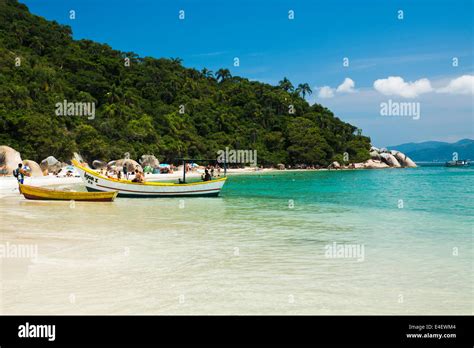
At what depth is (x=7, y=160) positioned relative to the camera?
4378cm

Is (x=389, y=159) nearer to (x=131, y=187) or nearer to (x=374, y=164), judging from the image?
(x=374, y=164)

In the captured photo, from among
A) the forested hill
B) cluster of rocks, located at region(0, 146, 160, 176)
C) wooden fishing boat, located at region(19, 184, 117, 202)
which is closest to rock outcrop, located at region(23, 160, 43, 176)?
cluster of rocks, located at region(0, 146, 160, 176)

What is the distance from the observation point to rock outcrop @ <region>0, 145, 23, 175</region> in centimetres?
4310

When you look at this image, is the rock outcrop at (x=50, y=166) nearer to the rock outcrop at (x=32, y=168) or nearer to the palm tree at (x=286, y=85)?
the rock outcrop at (x=32, y=168)

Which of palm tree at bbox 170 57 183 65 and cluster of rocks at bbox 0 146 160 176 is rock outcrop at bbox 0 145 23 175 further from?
palm tree at bbox 170 57 183 65

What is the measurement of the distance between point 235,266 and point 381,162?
12869 cm

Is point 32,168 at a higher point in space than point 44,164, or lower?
lower

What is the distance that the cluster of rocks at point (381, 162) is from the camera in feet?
390

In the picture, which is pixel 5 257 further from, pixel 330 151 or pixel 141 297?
pixel 330 151

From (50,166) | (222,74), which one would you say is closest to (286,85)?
(222,74)

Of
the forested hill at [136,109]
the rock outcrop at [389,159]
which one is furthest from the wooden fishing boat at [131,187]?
the rock outcrop at [389,159]

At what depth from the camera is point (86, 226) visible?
50.3 ft

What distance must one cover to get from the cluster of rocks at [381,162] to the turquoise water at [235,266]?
10177 cm
